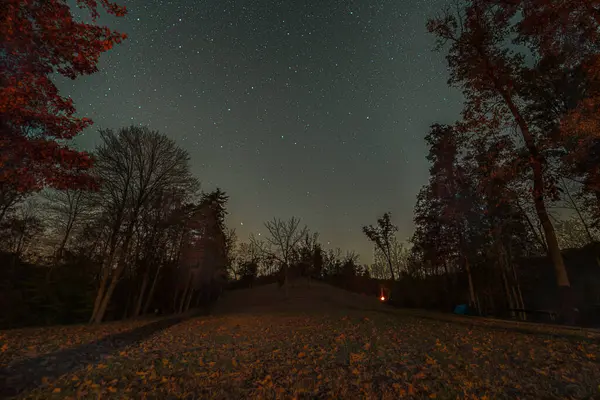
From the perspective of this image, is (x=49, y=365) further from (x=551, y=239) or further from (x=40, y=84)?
(x=551, y=239)

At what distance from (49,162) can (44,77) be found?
2293 mm

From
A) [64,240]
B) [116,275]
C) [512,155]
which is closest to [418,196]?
[512,155]

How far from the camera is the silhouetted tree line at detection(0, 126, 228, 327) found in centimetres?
1811

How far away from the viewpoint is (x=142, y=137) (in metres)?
18.8

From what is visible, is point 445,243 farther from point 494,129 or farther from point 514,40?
point 514,40

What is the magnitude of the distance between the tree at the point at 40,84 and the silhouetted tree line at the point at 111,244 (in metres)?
1.56

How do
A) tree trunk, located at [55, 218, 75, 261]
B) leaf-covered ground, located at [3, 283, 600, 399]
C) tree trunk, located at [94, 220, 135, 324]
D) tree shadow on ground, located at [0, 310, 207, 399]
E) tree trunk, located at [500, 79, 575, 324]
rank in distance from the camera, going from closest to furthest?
leaf-covered ground, located at [3, 283, 600, 399]
tree shadow on ground, located at [0, 310, 207, 399]
tree trunk, located at [500, 79, 575, 324]
tree trunk, located at [94, 220, 135, 324]
tree trunk, located at [55, 218, 75, 261]

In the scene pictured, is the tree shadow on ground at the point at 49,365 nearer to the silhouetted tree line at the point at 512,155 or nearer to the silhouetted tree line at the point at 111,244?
the silhouetted tree line at the point at 111,244

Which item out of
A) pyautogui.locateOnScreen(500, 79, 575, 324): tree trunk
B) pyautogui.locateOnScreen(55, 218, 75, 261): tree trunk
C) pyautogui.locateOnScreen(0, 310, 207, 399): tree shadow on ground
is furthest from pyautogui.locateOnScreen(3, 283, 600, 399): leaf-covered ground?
pyautogui.locateOnScreen(55, 218, 75, 261): tree trunk

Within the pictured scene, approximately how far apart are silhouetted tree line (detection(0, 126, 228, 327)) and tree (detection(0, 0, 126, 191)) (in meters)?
1.56

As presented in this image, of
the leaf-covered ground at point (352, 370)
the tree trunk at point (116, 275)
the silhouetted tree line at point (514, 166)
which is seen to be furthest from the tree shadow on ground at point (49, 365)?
the silhouetted tree line at point (514, 166)

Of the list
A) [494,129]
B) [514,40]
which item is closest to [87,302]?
[494,129]

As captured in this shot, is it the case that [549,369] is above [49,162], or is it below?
below

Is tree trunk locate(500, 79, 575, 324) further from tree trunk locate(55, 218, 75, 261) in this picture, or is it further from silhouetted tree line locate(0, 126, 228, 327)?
tree trunk locate(55, 218, 75, 261)
